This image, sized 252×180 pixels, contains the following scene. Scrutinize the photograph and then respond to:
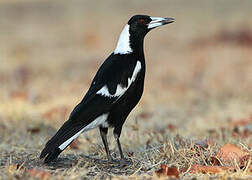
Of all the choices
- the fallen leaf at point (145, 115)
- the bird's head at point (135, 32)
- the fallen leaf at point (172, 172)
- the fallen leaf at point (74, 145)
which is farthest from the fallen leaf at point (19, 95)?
the fallen leaf at point (172, 172)

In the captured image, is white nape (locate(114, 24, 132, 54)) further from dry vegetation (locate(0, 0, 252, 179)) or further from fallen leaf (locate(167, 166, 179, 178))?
fallen leaf (locate(167, 166, 179, 178))

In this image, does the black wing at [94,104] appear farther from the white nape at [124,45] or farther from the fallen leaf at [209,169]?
the fallen leaf at [209,169]

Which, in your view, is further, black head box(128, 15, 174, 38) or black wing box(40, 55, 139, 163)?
black head box(128, 15, 174, 38)

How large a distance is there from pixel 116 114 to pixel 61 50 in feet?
24.6

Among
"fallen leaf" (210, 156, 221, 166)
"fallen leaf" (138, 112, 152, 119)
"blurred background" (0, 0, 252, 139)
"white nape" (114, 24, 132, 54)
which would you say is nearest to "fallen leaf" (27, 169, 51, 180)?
"fallen leaf" (210, 156, 221, 166)

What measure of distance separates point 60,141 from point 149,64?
6316 millimetres

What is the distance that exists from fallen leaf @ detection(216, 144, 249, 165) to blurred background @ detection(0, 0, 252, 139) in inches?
46.3

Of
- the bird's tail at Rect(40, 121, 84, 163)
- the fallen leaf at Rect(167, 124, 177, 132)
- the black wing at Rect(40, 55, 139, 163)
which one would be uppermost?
the black wing at Rect(40, 55, 139, 163)

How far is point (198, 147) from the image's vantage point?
3434 mm

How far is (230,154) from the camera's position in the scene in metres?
3.32

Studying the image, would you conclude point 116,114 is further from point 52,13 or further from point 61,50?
point 52,13

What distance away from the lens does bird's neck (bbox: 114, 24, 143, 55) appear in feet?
12.6

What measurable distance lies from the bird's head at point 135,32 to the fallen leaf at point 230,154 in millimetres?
1093

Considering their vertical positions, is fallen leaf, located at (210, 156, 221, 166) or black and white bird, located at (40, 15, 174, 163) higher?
black and white bird, located at (40, 15, 174, 163)
